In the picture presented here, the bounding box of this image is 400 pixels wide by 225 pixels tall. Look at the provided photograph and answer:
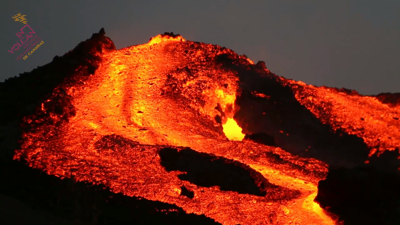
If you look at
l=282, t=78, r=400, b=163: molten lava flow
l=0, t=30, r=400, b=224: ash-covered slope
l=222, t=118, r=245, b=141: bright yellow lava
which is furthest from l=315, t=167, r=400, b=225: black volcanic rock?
l=222, t=118, r=245, b=141: bright yellow lava

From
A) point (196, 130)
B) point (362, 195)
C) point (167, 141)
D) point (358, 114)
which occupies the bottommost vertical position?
point (362, 195)

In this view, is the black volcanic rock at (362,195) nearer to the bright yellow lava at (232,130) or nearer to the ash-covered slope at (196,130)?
the ash-covered slope at (196,130)

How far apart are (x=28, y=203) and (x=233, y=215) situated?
5667 mm

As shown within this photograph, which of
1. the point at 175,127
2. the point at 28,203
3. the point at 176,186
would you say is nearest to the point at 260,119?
the point at 175,127

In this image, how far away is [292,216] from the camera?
1304cm

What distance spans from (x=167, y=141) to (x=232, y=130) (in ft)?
16.6

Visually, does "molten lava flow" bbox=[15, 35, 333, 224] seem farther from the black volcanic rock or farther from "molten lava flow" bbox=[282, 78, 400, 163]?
"molten lava flow" bbox=[282, 78, 400, 163]

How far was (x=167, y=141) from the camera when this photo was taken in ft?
56.5

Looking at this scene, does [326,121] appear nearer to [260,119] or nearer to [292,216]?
[260,119]

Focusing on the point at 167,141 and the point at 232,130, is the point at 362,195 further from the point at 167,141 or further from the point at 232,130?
the point at 232,130

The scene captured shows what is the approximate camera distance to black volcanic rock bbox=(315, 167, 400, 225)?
12031 mm

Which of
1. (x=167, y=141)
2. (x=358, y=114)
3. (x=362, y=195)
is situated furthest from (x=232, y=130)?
(x=362, y=195)

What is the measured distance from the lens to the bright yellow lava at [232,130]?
2125 centimetres

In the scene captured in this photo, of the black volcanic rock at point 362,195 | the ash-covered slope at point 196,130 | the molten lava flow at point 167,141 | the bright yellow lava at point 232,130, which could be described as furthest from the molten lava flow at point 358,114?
the black volcanic rock at point 362,195
